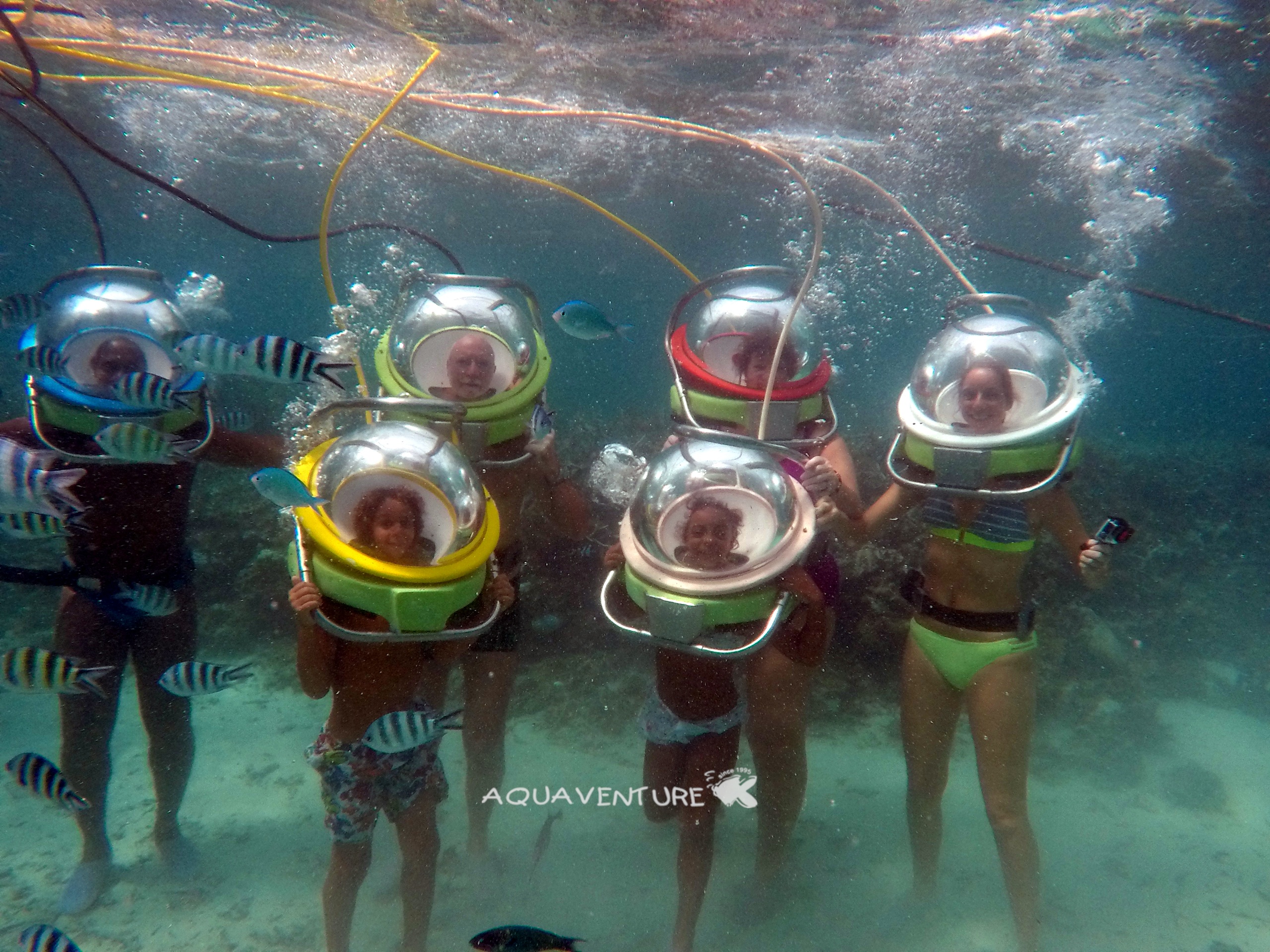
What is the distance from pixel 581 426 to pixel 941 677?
845 cm

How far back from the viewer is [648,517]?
132 inches

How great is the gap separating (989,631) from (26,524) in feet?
17.5

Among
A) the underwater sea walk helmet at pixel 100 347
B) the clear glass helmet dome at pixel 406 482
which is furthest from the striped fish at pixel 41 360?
the clear glass helmet dome at pixel 406 482

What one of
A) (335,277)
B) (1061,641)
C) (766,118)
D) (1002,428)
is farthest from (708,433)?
(335,277)

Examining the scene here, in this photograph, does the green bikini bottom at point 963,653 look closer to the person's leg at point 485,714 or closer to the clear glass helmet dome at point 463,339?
the person's leg at point 485,714

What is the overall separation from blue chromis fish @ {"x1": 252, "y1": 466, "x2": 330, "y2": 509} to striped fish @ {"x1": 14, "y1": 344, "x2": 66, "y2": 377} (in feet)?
6.42

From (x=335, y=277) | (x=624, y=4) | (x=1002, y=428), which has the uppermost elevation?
(x=624, y=4)

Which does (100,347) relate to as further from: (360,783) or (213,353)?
(360,783)

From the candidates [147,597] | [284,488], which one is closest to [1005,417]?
[284,488]

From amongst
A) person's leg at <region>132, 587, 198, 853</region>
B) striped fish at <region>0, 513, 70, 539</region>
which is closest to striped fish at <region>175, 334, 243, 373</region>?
striped fish at <region>0, 513, 70, 539</region>

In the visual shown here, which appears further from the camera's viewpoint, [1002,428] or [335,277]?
[335,277]

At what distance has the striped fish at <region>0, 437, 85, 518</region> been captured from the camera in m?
2.88

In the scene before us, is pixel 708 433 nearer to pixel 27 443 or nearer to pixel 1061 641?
pixel 27 443

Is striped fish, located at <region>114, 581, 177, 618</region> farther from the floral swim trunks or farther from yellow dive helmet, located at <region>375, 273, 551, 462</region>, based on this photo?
yellow dive helmet, located at <region>375, 273, 551, 462</region>
